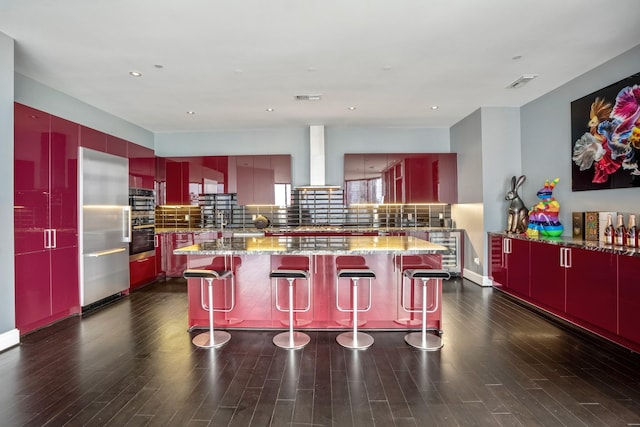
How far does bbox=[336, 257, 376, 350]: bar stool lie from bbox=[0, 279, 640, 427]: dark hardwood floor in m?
0.11

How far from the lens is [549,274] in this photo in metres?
3.76

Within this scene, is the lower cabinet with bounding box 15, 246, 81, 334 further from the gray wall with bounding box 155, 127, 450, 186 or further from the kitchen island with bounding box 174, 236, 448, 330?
the gray wall with bounding box 155, 127, 450, 186

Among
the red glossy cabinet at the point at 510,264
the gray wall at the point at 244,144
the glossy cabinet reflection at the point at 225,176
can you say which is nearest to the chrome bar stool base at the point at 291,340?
the red glossy cabinet at the point at 510,264

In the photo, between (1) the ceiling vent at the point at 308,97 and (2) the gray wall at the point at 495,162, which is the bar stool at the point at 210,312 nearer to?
(1) the ceiling vent at the point at 308,97

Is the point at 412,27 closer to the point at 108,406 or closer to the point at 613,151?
the point at 613,151

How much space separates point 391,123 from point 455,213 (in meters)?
2.07

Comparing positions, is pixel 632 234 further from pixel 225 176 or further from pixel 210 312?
pixel 225 176

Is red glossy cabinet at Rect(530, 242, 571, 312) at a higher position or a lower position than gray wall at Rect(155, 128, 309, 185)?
lower

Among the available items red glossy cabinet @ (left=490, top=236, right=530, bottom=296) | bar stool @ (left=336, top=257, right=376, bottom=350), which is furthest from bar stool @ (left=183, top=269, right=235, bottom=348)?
red glossy cabinet @ (left=490, top=236, right=530, bottom=296)

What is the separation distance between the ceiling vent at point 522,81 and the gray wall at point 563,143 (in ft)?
1.85

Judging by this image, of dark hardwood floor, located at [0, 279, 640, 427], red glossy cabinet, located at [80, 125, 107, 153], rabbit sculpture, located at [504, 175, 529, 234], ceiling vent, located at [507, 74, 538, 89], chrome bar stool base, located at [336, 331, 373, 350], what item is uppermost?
ceiling vent, located at [507, 74, 538, 89]

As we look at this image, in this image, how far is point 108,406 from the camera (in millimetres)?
2184

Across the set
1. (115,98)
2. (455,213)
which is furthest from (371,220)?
(115,98)

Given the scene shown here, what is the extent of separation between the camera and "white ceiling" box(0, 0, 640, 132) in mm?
2602
